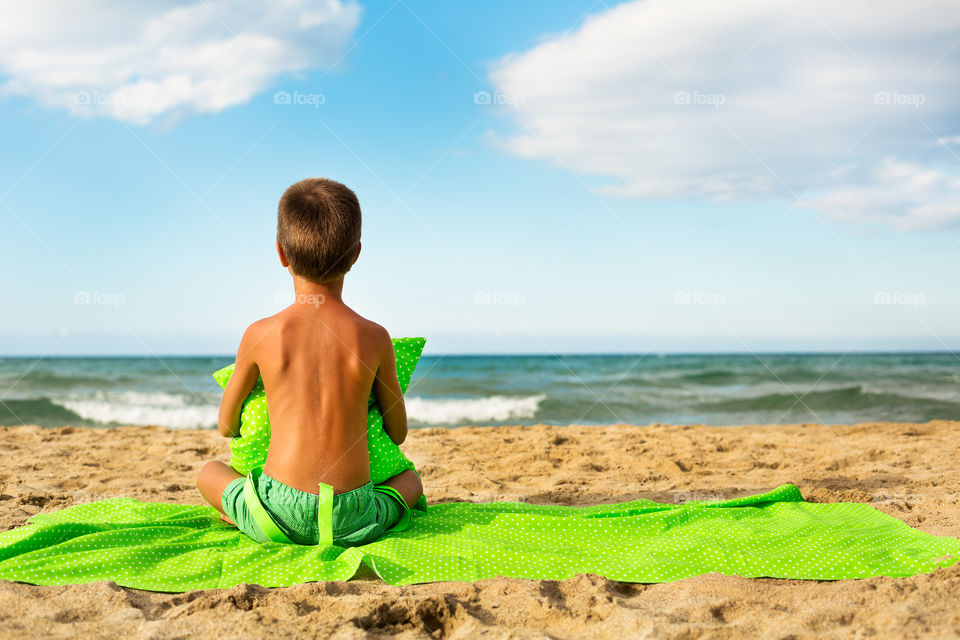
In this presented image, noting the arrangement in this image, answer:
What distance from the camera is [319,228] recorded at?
266 centimetres

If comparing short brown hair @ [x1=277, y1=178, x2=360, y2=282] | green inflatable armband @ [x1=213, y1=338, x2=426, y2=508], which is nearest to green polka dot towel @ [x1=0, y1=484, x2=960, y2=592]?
green inflatable armband @ [x1=213, y1=338, x2=426, y2=508]

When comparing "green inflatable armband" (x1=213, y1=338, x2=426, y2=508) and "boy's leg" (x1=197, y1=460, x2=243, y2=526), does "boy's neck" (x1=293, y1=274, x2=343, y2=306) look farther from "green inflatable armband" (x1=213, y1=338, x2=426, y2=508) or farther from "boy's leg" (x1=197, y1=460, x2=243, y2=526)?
"boy's leg" (x1=197, y1=460, x2=243, y2=526)

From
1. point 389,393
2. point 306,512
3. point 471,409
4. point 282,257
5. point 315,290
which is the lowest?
point 471,409

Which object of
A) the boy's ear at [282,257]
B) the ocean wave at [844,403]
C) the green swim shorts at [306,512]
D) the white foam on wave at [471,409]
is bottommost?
the white foam on wave at [471,409]

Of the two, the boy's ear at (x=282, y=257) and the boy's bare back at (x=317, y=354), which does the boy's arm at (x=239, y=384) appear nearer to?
the boy's bare back at (x=317, y=354)

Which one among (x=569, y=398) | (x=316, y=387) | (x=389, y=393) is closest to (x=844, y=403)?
(x=569, y=398)

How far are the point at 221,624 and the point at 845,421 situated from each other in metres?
10.9

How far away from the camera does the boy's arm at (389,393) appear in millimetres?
2799

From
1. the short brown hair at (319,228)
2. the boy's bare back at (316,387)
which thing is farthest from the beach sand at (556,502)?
the short brown hair at (319,228)

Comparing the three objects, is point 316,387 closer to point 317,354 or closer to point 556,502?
point 317,354

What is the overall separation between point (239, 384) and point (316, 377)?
410 mm

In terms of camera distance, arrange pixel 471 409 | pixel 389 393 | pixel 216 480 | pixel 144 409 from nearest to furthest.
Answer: pixel 389 393, pixel 216 480, pixel 144 409, pixel 471 409

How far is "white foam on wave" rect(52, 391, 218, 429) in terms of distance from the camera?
11.7m

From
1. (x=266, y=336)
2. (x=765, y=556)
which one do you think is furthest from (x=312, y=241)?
(x=765, y=556)
